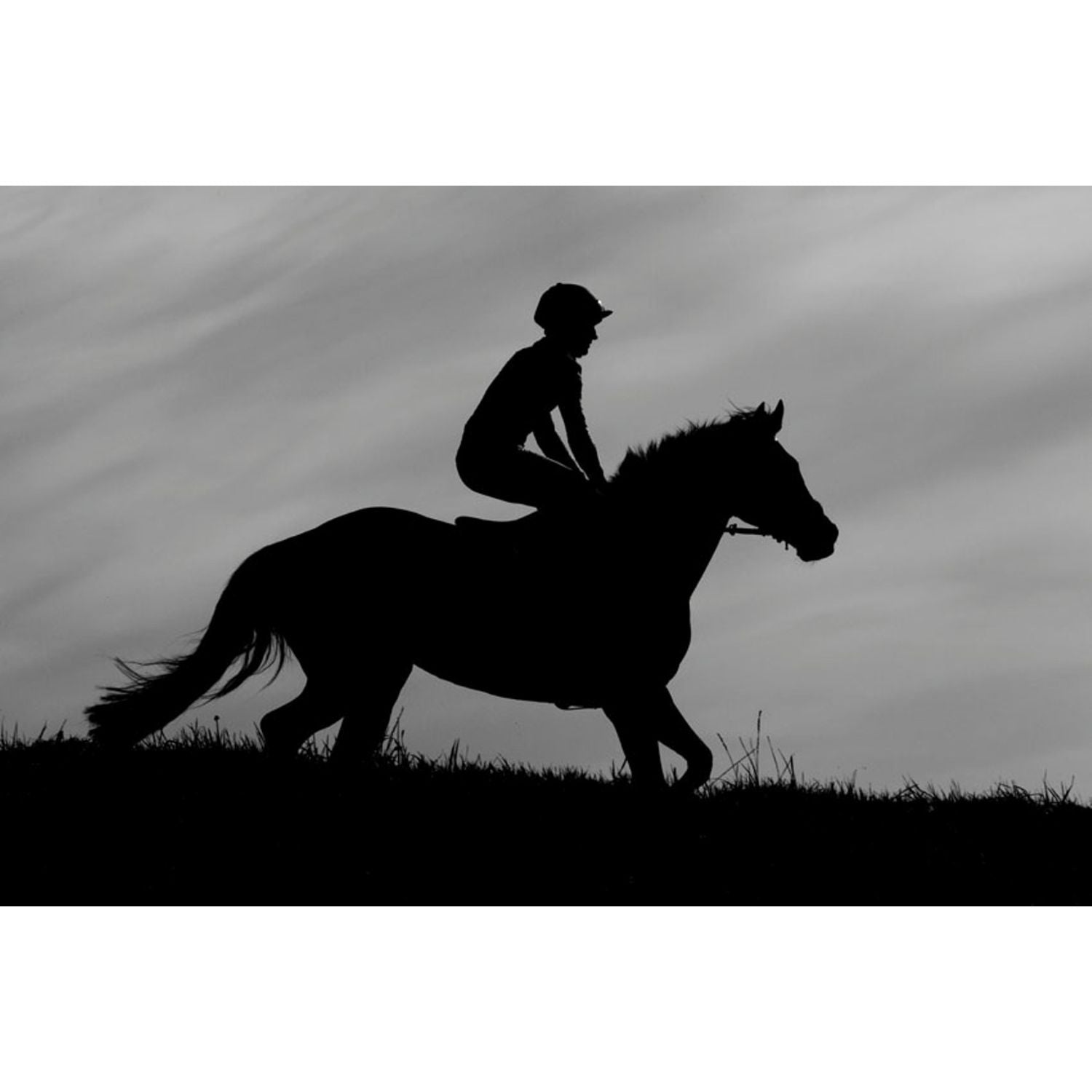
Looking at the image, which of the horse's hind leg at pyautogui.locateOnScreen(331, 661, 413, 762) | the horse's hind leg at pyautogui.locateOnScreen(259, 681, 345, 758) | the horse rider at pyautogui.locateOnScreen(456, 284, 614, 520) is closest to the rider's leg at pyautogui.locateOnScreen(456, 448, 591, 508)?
the horse rider at pyautogui.locateOnScreen(456, 284, 614, 520)

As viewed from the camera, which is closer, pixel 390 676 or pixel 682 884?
pixel 682 884

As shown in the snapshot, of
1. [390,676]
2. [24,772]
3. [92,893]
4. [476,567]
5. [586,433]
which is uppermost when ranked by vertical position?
[586,433]

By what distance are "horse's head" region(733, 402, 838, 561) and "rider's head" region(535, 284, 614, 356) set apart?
968 mm

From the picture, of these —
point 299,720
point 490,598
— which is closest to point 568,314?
point 490,598

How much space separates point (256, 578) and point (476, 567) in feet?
3.75

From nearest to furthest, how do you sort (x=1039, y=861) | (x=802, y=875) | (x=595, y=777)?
(x=802, y=875), (x=1039, y=861), (x=595, y=777)

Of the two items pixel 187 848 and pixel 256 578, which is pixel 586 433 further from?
pixel 187 848

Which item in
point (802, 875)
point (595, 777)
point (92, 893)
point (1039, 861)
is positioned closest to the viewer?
point (92, 893)

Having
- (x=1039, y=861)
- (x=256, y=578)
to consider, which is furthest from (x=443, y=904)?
(x=1039, y=861)

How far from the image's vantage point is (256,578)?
8289 mm

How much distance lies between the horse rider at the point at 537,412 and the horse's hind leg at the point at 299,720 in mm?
1322

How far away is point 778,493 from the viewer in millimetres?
8125

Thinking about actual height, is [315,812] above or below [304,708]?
below

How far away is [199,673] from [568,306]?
106 inches
